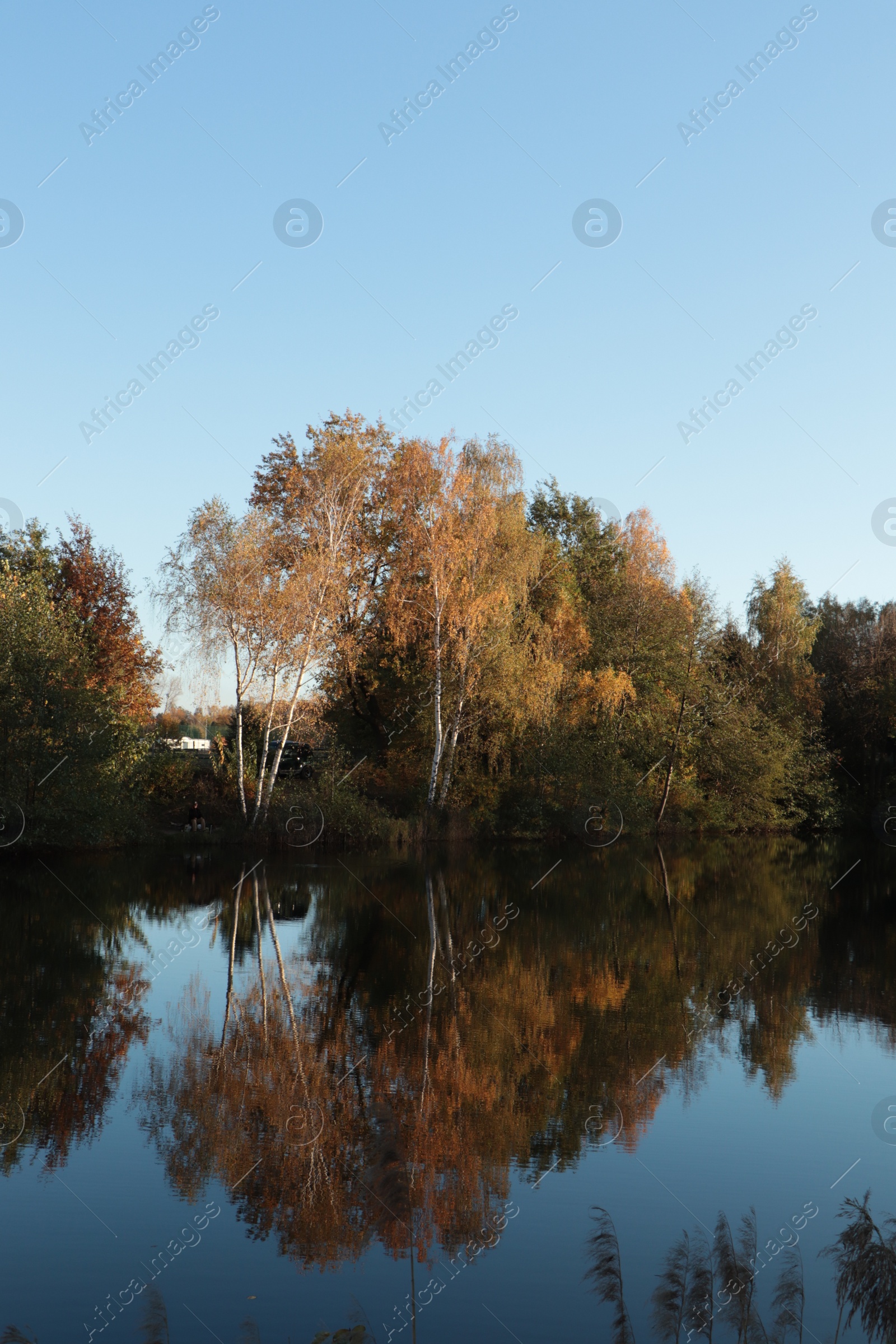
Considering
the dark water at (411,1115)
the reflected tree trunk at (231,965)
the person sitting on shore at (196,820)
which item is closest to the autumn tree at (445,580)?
the person sitting on shore at (196,820)

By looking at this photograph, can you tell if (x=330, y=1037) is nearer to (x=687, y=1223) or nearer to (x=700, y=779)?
(x=687, y=1223)

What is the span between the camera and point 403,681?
3994 cm

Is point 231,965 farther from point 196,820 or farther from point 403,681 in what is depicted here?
point 403,681

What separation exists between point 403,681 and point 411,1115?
31185 mm

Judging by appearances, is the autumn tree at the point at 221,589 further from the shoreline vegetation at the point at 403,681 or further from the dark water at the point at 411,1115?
the dark water at the point at 411,1115

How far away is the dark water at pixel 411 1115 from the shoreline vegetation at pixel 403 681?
41.7 feet

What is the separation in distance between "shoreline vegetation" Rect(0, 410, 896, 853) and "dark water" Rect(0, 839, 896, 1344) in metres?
12.7

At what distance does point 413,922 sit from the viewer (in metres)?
19.5

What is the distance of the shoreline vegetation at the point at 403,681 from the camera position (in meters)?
30.7

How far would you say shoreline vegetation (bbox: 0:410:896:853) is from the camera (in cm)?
3072

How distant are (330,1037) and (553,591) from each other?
3341 centimetres

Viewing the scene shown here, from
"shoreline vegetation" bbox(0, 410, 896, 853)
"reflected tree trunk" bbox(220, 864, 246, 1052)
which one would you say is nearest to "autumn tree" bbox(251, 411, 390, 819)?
"shoreline vegetation" bbox(0, 410, 896, 853)

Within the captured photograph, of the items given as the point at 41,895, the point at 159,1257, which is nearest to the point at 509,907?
the point at 41,895

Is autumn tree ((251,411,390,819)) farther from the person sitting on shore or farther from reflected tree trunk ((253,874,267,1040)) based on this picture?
reflected tree trunk ((253,874,267,1040))
